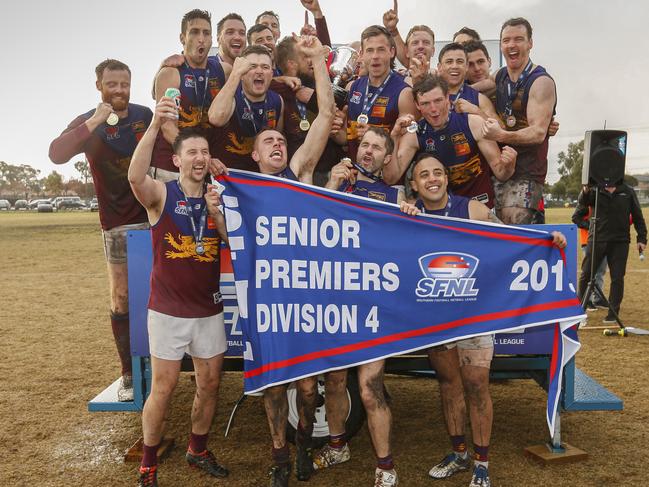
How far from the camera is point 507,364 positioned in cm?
→ 418

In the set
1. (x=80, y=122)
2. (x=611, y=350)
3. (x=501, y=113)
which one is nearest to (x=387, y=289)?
(x=501, y=113)

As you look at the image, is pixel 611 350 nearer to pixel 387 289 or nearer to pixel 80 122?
pixel 387 289

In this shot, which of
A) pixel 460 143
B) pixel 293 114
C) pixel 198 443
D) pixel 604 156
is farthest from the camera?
pixel 604 156

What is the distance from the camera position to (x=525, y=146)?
15.5 feet

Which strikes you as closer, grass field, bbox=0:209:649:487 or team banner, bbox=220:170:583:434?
team banner, bbox=220:170:583:434

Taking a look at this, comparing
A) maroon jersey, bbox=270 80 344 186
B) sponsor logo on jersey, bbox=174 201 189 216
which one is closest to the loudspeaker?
maroon jersey, bbox=270 80 344 186

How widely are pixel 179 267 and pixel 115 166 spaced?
5.52ft

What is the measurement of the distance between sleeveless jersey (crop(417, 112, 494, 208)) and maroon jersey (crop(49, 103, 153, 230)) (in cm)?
A: 247

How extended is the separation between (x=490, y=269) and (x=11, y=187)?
609 feet

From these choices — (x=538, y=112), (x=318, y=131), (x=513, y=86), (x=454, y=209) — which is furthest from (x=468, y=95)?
(x=318, y=131)

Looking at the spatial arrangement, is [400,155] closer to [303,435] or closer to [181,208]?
[181,208]

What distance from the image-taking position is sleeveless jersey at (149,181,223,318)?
3.74 m

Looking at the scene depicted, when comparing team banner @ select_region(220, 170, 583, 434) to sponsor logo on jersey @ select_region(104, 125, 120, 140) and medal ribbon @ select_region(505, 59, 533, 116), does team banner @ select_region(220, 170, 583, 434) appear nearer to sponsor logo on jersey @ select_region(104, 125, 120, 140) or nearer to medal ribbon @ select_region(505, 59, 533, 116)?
medal ribbon @ select_region(505, 59, 533, 116)

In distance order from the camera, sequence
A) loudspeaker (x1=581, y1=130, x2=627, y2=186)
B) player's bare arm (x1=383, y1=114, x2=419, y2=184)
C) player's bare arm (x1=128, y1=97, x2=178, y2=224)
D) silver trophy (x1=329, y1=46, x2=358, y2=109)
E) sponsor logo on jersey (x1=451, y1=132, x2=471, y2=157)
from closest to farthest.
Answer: player's bare arm (x1=128, y1=97, x2=178, y2=224), player's bare arm (x1=383, y1=114, x2=419, y2=184), sponsor logo on jersey (x1=451, y1=132, x2=471, y2=157), silver trophy (x1=329, y1=46, x2=358, y2=109), loudspeaker (x1=581, y1=130, x2=627, y2=186)
